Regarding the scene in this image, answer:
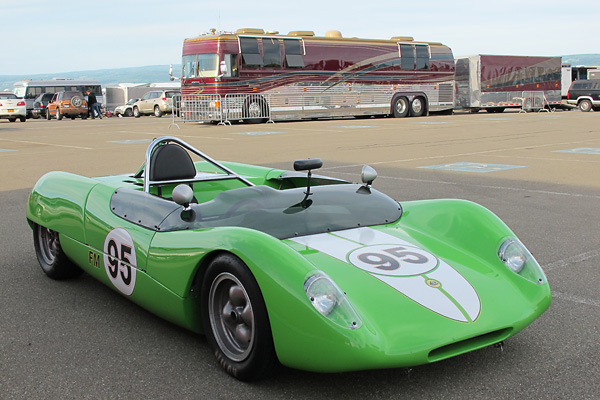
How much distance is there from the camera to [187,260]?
3447 mm

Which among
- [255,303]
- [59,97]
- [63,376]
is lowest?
[63,376]

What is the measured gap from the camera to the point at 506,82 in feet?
118

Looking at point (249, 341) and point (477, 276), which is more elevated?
point (477, 276)

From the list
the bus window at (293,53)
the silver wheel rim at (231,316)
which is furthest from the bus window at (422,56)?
the silver wheel rim at (231,316)

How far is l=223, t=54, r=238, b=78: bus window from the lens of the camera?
26.2m

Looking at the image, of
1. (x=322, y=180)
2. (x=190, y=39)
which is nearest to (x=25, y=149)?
(x=190, y=39)

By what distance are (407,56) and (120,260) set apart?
29069 mm

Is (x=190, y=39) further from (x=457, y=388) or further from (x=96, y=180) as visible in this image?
(x=457, y=388)

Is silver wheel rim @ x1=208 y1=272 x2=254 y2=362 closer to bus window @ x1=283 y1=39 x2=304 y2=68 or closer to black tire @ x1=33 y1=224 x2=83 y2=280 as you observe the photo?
black tire @ x1=33 y1=224 x2=83 y2=280

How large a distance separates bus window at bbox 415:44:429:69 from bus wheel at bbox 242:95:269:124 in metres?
8.83

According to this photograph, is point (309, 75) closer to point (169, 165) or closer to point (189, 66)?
point (189, 66)

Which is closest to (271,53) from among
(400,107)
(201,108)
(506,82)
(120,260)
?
(201,108)

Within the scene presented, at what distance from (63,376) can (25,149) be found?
1467 centimetres

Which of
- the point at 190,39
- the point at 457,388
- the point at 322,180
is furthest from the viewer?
the point at 190,39
